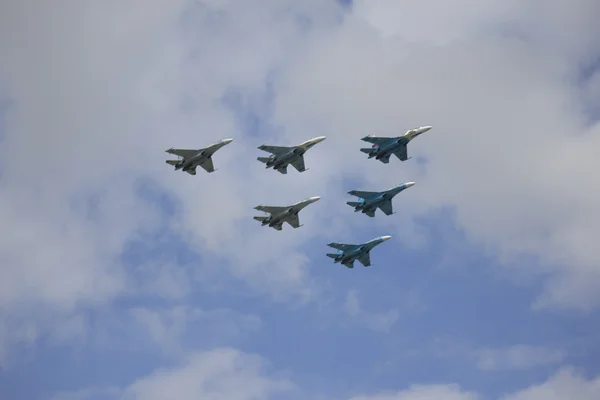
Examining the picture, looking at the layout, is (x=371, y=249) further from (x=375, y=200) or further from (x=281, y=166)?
(x=281, y=166)

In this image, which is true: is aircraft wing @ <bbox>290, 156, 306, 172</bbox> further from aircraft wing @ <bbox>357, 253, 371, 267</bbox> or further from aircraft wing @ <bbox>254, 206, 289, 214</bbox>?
aircraft wing @ <bbox>357, 253, 371, 267</bbox>

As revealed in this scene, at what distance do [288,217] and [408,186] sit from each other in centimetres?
2485

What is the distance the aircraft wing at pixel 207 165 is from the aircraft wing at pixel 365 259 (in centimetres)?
3419

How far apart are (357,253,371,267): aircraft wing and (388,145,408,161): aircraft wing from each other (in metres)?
20.4

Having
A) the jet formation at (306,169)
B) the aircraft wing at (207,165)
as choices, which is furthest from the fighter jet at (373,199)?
the aircraft wing at (207,165)

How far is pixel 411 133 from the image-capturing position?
189 meters

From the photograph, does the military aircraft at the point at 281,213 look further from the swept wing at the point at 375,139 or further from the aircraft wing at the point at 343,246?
the swept wing at the point at 375,139

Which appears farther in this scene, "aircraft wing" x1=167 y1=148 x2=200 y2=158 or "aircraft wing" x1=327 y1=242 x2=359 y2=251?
"aircraft wing" x1=327 y1=242 x2=359 y2=251

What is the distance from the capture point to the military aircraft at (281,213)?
18688 centimetres

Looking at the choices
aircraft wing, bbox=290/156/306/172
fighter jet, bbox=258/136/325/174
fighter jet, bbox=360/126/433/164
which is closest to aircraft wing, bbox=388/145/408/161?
fighter jet, bbox=360/126/433/164

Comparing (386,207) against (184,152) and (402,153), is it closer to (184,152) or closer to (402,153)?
(402,153)

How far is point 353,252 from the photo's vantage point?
191500 mm

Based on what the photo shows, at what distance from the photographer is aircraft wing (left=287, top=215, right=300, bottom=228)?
188500 mm

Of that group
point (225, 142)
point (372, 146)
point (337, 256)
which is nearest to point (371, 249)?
point (337, 256)
